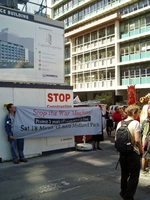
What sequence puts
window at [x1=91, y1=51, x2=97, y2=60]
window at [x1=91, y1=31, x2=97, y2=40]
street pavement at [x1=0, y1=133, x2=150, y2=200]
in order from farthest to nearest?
1. window at [x1=91, y1=31, x2=97, y2=40]
2. window at [x1=91, y1=51, x2=97, y2=60]
3. street pavement at [x1=0, y1=133, x2=150, y2=200]

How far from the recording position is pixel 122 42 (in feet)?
123

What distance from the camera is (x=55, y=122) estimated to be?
31.5 feet

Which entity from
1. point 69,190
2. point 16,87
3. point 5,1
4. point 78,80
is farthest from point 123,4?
point 69,190

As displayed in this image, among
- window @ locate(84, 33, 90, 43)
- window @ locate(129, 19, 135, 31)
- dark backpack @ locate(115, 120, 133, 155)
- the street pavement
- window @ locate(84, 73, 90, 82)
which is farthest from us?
window @ locate(84, 33, 90, 43)

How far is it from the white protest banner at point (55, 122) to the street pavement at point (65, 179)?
0.96 metres

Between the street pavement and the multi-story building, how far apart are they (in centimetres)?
2730

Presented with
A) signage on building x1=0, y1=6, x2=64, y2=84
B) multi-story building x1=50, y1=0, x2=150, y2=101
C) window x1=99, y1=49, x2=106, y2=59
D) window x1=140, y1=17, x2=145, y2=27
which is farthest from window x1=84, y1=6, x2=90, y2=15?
signage on building x1=0, y1=6, x2=64, y2=84

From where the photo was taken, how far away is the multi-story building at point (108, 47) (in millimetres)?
34750

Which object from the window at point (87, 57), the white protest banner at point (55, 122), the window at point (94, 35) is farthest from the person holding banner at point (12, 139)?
the window at point (87, 57)

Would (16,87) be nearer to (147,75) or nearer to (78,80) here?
(147,75)

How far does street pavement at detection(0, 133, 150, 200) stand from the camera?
5230mm

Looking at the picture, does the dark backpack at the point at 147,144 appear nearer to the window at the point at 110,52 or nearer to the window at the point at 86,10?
the window at the point at 110,52

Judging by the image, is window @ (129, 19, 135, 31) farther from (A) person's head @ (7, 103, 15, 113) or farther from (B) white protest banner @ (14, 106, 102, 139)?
(A) person's head @ (7, 103, 15, 113)

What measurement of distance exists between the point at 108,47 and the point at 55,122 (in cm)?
3149
